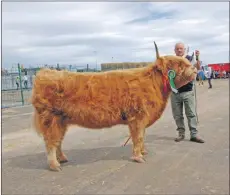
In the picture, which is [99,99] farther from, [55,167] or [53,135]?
[55,167]

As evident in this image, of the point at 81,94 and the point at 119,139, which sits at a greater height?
the point at 81,94

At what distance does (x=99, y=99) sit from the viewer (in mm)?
4809

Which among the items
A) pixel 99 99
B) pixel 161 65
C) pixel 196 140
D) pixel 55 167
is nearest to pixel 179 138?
pixel 196 140

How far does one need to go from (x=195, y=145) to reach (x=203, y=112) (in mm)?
4114

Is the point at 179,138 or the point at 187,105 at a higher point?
the point at 187,105

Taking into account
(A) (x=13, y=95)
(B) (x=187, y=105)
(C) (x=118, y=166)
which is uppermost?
(B) (x=187, y=105)

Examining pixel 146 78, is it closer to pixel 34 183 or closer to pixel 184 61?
pixel 184 61

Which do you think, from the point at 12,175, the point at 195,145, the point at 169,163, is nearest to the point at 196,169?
the point at 169,163

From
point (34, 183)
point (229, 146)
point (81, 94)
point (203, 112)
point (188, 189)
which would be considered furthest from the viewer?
point (203, 112)

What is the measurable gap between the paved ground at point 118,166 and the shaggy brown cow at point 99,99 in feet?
1.29

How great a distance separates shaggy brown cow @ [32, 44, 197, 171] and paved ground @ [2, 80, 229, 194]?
39 centimetres

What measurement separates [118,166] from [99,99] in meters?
1.11

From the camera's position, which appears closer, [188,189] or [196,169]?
[188,189]

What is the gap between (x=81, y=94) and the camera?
476cm
